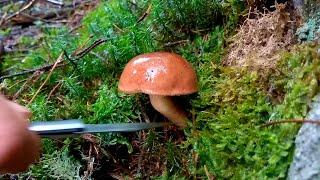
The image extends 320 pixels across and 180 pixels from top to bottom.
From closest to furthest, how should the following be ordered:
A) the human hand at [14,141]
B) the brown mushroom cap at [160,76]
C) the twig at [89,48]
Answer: the human hand at [14,141], the brown mushroom cap at [160,76], the twig at [89,48]

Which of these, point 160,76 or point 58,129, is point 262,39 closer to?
point 160,76

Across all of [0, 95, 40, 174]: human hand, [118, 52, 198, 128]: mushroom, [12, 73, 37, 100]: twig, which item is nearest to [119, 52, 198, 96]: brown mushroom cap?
[118, 52, 198, 128]: mushroom

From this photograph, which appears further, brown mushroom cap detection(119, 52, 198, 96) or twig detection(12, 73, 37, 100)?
twig detection(12, 73, 37, 100)

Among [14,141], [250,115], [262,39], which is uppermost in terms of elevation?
[262,39]

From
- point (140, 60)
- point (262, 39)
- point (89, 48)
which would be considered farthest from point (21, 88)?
point (262, 39)

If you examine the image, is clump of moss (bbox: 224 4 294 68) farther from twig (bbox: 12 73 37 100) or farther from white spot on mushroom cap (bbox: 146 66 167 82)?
Answer: twig (bbox: 12 73 37 100)

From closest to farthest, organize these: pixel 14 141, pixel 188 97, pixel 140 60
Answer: pixel 14 141 → pixel 140 60 → pixel 188 97

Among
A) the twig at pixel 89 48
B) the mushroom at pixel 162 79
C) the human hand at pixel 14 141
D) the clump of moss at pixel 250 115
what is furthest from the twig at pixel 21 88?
the human hand at pixel 14 141

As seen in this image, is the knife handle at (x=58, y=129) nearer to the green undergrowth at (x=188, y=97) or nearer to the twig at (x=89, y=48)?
→ the green undergrowth at (x=188, y=97)
